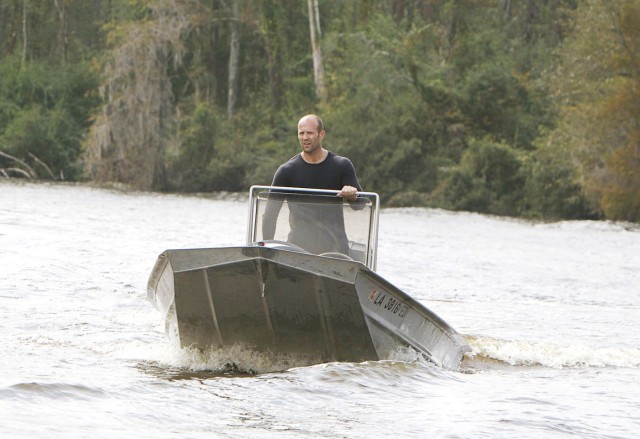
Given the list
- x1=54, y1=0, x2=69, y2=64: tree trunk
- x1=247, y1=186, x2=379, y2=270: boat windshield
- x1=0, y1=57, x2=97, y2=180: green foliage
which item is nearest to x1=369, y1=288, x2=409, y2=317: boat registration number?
x1=247, y1=186, x2=379, y2=270: boat windshield

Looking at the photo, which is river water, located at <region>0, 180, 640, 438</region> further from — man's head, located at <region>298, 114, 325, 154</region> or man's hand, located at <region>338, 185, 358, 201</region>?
man's head, located at <region>298, 114, 325, 154</region>

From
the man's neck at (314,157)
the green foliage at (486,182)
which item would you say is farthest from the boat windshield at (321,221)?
the green foliage at (486,182)

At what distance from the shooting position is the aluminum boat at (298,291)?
9820 millimetres

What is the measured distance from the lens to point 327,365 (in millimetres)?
10328

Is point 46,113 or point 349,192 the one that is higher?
point 46,113

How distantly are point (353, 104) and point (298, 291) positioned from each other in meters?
36.1

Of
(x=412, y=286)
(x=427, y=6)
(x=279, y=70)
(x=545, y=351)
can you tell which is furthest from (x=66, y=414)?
(x=427, y=6)

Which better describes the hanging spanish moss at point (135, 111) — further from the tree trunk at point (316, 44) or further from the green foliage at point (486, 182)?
the green foliage at point (486, 182)

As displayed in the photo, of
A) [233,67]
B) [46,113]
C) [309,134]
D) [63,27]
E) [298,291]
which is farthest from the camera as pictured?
[63,27]

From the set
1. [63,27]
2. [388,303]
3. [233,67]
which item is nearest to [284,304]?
[388,303]

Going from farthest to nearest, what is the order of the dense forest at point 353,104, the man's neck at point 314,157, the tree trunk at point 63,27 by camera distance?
1. the tree trunk at point 63,27
2. the dense forest at point 353,104
3. the man's neck at point 314,157

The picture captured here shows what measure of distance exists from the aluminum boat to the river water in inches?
8.1

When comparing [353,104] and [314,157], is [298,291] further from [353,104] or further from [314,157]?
[353,104]

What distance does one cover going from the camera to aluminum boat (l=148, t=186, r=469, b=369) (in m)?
9.82
